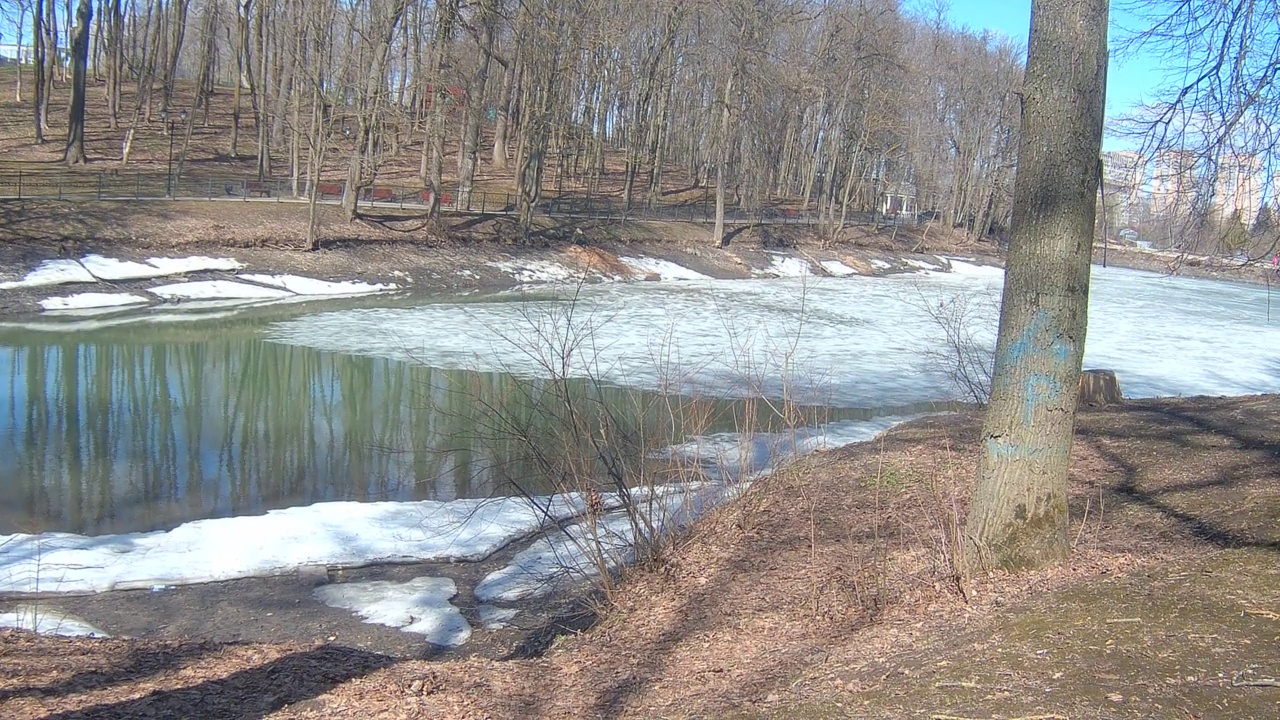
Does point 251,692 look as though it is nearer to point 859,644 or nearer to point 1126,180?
point 859,644

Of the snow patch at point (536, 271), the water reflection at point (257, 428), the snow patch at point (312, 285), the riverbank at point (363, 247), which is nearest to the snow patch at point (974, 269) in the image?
the riverbank at point (363, 247)

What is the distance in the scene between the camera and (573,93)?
41562 mm

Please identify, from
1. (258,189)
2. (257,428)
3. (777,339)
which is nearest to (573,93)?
(258,189)

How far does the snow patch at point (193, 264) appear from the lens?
26.5 m

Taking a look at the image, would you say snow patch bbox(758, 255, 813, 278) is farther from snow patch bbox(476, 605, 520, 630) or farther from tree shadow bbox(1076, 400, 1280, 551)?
snow patch bbox(476, 605, 520, 630)

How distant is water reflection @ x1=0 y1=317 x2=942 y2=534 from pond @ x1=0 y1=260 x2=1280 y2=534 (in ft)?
0.14

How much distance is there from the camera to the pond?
10266 millimetres

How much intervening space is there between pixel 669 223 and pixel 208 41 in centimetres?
2138

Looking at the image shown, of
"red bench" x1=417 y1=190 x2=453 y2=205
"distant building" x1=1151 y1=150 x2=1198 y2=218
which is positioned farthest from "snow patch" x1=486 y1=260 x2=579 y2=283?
"distant building" x1=1151 y1=150 x2=1198 y2=218

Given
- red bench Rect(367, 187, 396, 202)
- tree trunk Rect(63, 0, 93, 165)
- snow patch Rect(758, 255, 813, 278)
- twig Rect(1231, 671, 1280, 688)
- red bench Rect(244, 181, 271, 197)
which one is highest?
tree trunk Rect(63, 0, 93, 165)

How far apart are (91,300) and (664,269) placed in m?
20.3

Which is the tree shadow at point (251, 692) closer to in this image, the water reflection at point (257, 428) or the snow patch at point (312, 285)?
the water reflection at point (257, 428)

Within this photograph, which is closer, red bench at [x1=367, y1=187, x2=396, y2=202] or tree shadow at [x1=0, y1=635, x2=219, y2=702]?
tree shadow at [x1=0, y1=635, x2=219, y2=702]

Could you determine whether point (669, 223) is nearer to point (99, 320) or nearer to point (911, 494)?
point (99, 320)
